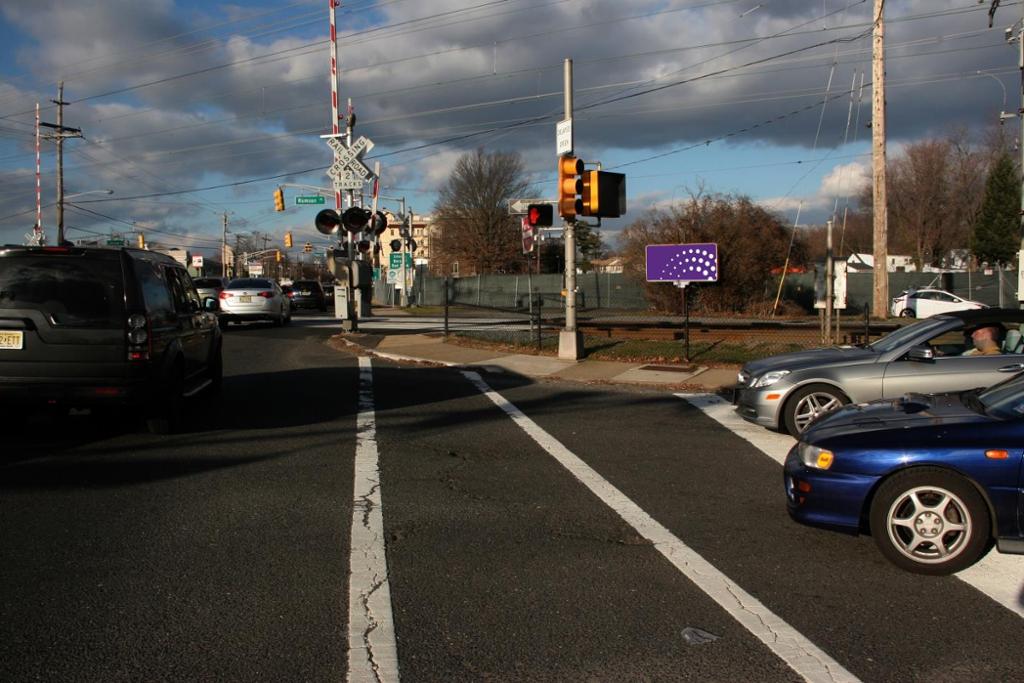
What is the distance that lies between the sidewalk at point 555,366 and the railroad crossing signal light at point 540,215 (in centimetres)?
261

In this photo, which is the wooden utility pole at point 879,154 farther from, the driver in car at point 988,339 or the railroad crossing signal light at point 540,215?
the driver in car at point 988,339

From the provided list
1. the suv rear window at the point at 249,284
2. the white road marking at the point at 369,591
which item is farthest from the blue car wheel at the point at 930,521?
the suv rear window at the point at 249,284

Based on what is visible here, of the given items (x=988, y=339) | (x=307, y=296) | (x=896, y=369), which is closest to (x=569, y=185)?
(x=896, y=369)

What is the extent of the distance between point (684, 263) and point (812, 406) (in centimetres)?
794

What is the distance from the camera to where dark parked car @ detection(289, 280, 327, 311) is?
138 feet

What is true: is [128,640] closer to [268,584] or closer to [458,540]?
[268,584]

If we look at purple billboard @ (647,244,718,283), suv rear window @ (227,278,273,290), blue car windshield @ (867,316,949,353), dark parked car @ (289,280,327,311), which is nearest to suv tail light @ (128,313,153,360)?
blue car windshield @ (867,316,949,353)

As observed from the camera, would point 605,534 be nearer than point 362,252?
Yes

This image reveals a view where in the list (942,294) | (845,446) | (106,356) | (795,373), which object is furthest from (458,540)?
(942,294)

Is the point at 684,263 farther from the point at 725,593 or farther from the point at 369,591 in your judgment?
the point at 369,591

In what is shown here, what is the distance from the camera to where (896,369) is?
8547mm

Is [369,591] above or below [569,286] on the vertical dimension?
below

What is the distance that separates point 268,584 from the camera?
4832 mm

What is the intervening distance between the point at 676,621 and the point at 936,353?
5.80m
